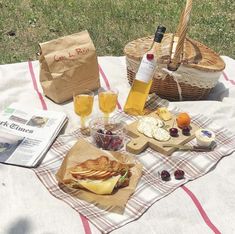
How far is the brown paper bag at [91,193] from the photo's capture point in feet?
4.74

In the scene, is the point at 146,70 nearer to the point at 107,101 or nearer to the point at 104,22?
the point at 107,101

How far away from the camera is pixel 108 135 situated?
1701 millimetres

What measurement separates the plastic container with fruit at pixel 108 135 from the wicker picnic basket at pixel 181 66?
0.42m

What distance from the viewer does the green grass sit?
315cm

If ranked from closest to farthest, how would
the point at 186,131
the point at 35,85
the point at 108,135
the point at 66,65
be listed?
the point at 108,135
the point at 186,131
the point at 66,65
the point at 35,85

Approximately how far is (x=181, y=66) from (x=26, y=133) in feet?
2.46

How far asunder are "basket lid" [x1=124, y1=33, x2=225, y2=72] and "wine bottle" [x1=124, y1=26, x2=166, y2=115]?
0.28 feet

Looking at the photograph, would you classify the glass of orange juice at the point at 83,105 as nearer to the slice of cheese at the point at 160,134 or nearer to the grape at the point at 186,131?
the slice of cheese at the point at 160,134

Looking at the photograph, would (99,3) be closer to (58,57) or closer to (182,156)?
(58,57)

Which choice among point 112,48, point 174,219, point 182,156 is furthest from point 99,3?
point 174,219

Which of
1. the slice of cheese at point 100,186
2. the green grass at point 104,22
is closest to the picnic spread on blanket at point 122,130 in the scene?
the slice of cheese at point 100,186

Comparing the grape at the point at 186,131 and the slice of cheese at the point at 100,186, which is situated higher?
the slice of cheese at the point at 100,186

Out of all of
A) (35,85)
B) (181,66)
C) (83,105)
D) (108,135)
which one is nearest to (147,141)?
(108,135)

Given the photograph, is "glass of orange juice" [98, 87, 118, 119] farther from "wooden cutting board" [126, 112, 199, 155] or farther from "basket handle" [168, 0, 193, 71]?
"basket handle" [168, 0, 193, 71]
